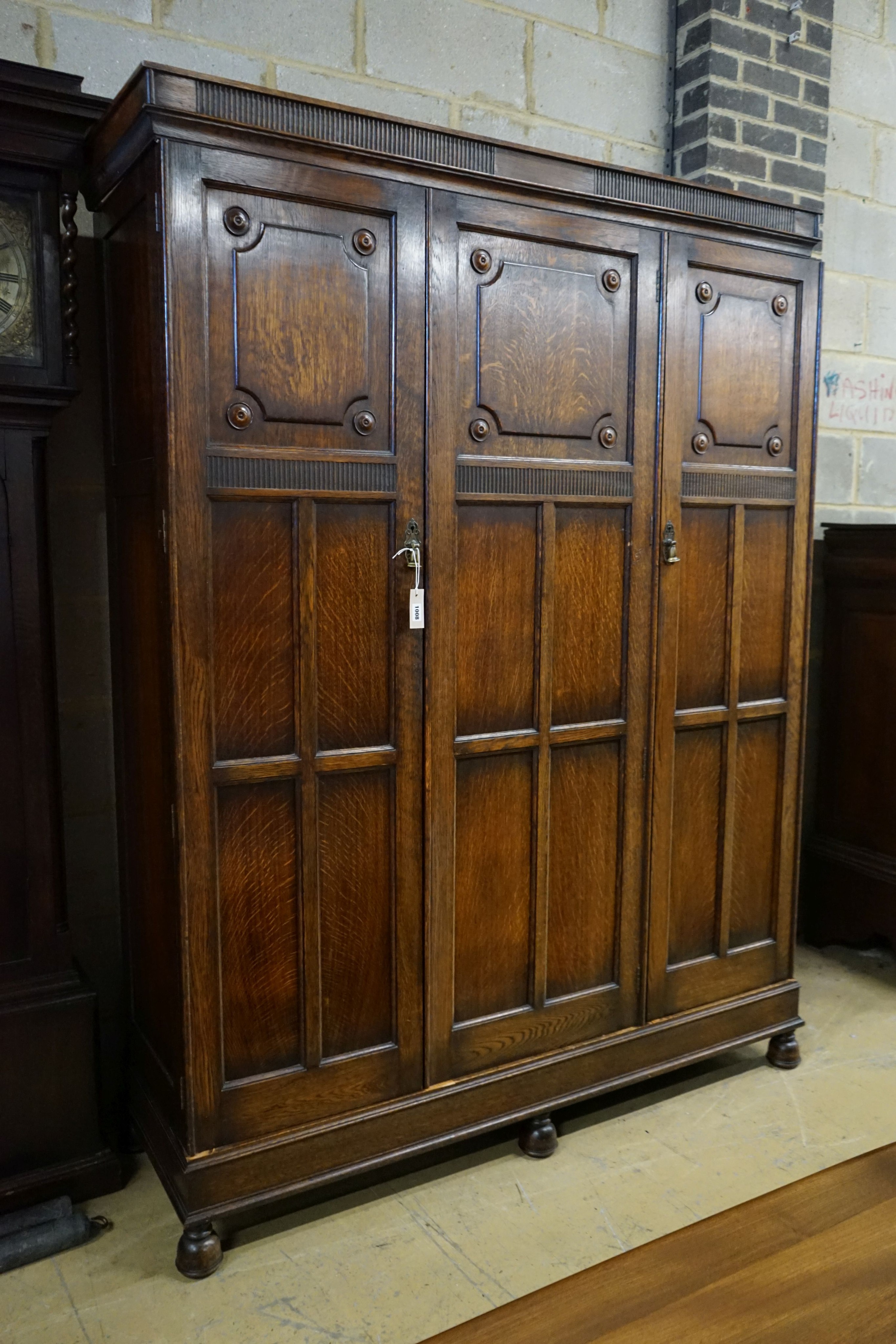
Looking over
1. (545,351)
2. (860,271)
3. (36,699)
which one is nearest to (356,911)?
(36,699)

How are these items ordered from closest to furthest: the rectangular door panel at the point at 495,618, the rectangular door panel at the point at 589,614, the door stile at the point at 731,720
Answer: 1. the rectangular door panel at the point at 495,618
2. the rectangular door panel at the point at 589,614
3. the door stile at the point at 731,720

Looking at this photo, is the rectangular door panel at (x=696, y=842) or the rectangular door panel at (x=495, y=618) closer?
the rectangular door panel at (x=495, y=618)

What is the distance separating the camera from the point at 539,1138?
2275 mm

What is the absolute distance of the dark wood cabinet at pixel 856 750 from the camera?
3215mm

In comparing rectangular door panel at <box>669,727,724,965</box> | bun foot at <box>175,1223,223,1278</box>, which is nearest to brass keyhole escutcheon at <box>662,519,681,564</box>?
rectangular door panel at <box>669,727,724,965</box>

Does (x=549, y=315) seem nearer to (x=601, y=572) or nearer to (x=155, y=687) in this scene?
(x=601, y=572)

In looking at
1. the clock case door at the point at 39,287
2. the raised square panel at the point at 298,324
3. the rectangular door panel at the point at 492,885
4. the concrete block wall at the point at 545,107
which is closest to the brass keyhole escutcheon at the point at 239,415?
the raised square panel at the point at 298,324

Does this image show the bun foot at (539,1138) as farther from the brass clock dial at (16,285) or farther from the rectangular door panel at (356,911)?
the brass clock dial at (16,285)

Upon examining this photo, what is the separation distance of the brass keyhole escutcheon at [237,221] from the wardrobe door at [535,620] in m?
0.37

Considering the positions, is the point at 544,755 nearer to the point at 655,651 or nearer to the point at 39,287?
the point at 655,651

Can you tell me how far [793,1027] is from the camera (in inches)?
106

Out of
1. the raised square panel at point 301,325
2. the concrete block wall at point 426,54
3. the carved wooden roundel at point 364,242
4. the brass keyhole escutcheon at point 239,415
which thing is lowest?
the brass keyhole escutcheon at point 239,415

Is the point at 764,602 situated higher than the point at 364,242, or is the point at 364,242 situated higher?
the point at 364,242

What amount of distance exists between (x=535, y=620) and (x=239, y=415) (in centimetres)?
75
